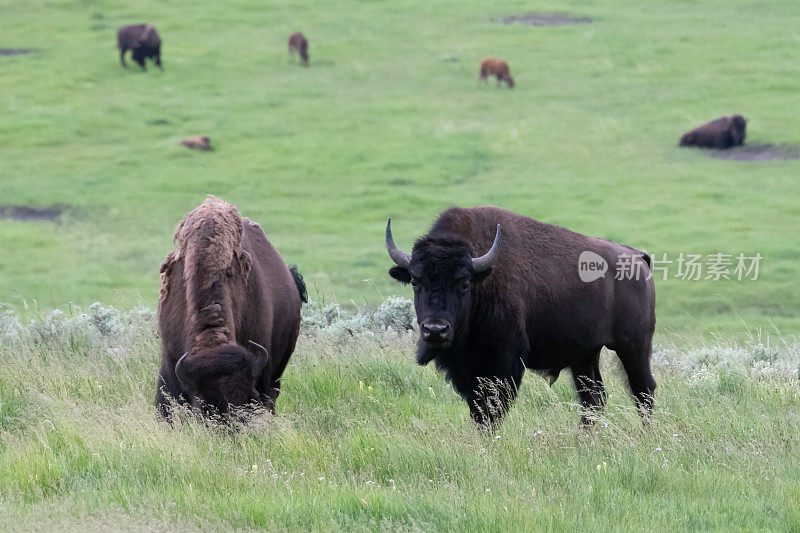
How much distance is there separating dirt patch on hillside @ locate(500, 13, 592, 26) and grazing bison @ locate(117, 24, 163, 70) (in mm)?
16885

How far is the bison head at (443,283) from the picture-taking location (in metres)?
7.33

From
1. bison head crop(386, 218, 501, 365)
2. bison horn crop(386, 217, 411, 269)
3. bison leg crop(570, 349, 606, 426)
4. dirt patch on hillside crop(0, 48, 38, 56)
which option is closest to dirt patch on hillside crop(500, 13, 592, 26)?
dirt patch on hillside crop(0, 48, 38, 56)

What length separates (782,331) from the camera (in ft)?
59.3

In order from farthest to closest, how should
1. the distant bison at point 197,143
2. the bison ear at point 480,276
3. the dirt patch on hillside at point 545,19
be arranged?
the dirt patch on hillside at point 545,19 < the distant bison at point 197,143 < the bison ear at point 480,276

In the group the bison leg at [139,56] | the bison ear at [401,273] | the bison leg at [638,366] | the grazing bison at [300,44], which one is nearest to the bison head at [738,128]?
the grazing bison at [300,44]

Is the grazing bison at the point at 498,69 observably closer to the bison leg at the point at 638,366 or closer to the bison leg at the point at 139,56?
the bison leg at the point at 139,56

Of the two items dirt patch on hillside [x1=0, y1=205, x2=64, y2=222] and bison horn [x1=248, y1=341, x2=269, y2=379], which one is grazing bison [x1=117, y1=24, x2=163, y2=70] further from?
bison horn [x1=248, y1=341, x2=269, y2=379]

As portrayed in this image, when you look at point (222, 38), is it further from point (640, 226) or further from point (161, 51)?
point (640, 226)

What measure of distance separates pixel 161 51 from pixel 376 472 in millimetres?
41326

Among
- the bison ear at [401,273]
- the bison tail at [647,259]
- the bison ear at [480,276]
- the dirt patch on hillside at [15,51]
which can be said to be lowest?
the dirt patch on hillside at [15,51]

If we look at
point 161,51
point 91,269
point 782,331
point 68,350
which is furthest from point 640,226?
point 161,51

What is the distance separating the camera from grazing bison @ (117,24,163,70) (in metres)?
42.7

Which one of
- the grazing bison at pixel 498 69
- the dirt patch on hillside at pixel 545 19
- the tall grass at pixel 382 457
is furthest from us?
the dirt patch on hillside at pixel 545 19

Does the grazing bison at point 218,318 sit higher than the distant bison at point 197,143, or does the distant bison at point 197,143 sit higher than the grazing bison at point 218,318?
the grazing bison at point 218,318
